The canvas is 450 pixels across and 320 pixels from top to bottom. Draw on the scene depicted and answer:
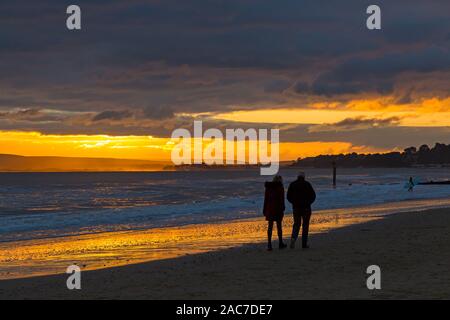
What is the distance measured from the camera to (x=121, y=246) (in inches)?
786

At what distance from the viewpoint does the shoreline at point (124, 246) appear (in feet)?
53.0

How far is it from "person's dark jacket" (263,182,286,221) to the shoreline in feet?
6.05

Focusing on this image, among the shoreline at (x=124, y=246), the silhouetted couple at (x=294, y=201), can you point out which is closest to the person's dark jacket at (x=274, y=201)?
the silhouetted couple at (x=294, y=201)

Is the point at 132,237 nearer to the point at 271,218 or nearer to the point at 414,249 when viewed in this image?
the point at 271,218

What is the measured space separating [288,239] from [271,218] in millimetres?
3252

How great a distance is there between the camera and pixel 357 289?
11461mm

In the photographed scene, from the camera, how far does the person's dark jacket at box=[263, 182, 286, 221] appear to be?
17344mm

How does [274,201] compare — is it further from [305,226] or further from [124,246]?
[124,246]

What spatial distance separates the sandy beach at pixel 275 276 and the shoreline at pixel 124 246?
0.96 meters

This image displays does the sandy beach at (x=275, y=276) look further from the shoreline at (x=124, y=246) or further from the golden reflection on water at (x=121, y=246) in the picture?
the golden reflection on water at (x=121, y=246)

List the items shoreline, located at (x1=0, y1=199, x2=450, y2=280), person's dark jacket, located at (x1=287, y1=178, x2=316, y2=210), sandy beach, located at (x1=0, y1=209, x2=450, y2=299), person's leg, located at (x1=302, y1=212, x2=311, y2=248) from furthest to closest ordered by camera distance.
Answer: person's leg, located at (x1=302, y1=212, x2=311, y2=248) < person's dark jacket, located at (x1=287, y1=178, x2=316, y2=210) < shoreline, located at (x1=0, y1=199, x2=450, y2=280) < sandy beach, located at (x1=0, y1=209, x2=450, y2=299)

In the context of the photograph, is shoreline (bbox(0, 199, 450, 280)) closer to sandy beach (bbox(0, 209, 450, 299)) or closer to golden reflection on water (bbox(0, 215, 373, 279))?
golden reflection on water (bbox(0, 215, 373, 279))

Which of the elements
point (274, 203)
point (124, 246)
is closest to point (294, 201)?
point (274, 203)

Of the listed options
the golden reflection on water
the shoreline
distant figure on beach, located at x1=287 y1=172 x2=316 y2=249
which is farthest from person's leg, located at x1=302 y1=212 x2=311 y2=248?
the golden reflection on water
